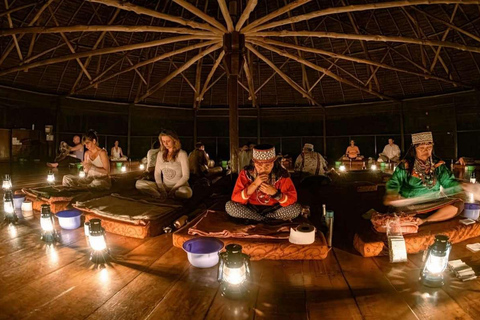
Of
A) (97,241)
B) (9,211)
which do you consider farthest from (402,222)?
(9,211)

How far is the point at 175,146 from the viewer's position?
16.6ft

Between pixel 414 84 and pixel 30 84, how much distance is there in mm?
14625

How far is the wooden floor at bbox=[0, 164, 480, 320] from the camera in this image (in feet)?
7.02

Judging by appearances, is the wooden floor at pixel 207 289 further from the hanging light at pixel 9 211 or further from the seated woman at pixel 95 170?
the seated woman at pixel 95 170

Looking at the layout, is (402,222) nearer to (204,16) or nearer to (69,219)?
(69,219)

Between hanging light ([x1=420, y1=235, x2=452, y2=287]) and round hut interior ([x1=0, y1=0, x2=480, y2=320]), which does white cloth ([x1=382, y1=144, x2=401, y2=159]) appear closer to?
round hut interior ([x1=0, y1=0, x2=480, y2=320])

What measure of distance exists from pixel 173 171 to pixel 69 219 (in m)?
1.70

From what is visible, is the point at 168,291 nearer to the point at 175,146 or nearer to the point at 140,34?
the point at 175,146

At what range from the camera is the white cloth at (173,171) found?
5.12 meters

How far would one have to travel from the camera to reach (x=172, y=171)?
204 inches

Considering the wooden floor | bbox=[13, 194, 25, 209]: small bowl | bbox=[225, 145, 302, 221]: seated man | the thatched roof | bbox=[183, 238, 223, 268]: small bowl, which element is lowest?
the wooden floor

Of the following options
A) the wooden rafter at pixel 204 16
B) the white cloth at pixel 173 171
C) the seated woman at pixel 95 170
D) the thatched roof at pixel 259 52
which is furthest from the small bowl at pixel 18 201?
the wooden rafter at pixel 204 16

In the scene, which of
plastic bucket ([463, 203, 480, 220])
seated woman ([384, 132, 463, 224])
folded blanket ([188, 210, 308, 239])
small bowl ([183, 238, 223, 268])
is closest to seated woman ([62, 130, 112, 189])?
folded blanket ([188, 210, 308, 239])

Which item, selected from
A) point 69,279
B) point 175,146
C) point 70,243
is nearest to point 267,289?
point 69,279
